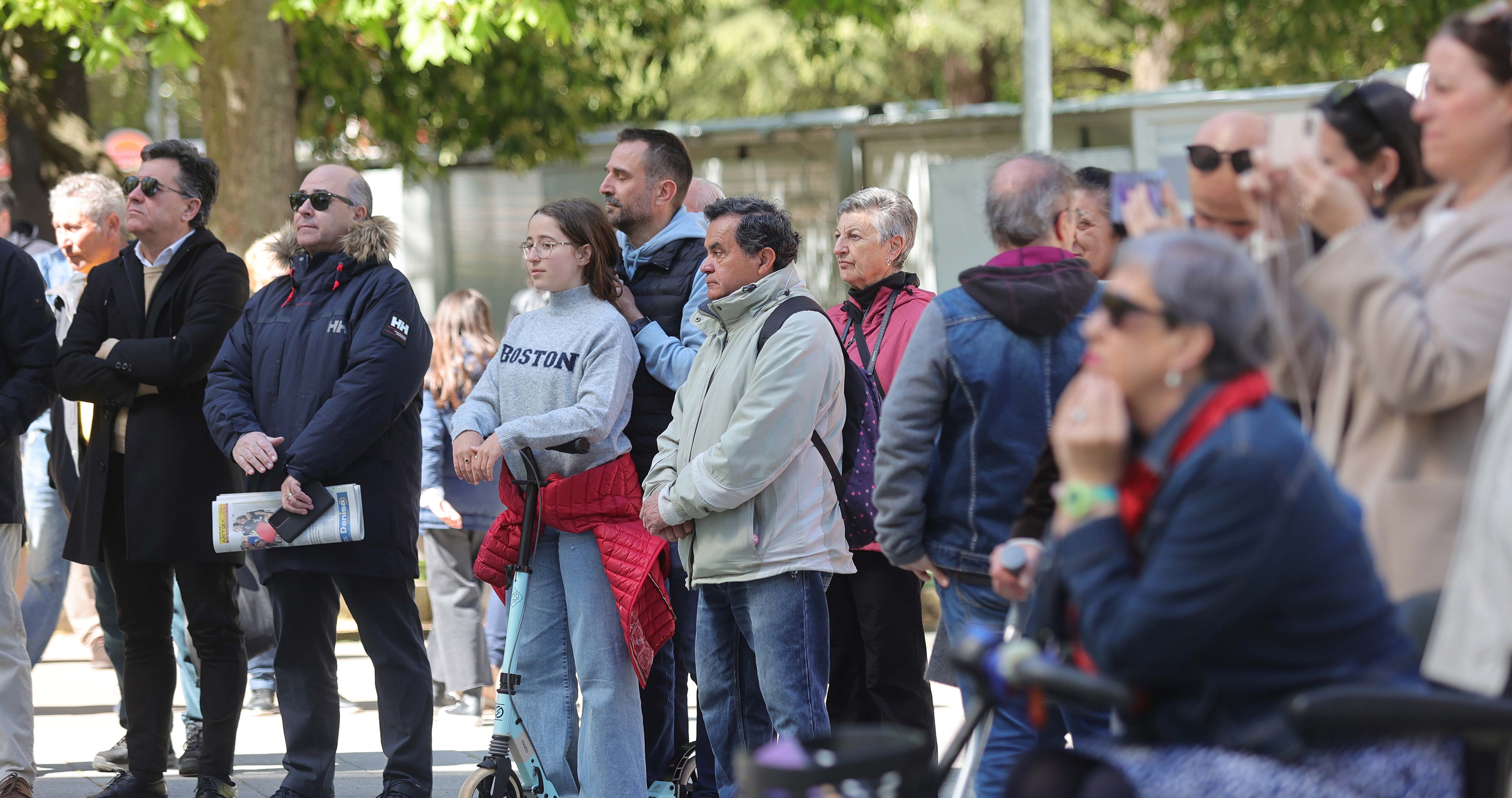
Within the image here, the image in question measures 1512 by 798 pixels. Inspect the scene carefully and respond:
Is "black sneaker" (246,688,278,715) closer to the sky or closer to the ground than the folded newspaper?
closer to the ground

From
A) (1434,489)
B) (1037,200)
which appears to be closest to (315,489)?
(1037,200)

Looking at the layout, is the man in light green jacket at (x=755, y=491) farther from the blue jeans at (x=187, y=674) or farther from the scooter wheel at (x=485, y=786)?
the blue jeans at (x=187, y=674)

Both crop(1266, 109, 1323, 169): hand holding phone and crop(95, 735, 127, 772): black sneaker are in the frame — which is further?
crop(95, 735, 127, 772): black sneaker

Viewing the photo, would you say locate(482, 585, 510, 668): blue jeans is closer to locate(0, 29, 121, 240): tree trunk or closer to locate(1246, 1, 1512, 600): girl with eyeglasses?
locate(1246, 1, 1512, 600): girl with eyeglasses

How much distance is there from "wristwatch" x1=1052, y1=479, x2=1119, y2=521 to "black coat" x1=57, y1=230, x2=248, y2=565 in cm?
357

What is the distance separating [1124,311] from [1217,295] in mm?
143

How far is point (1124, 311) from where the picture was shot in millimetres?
2385

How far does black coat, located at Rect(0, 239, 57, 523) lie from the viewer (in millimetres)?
5176

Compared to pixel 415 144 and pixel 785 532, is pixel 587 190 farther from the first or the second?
pixel 785 532

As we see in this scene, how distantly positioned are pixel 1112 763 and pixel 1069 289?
5.40 feet

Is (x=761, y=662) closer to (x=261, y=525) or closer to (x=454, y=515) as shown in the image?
(x=261, y=525)

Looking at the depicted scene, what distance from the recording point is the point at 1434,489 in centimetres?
254

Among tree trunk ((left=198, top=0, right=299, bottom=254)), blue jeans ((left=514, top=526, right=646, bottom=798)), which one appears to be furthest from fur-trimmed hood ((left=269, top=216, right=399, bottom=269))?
tree trunk ((left=198, top=0, right=299, bottom=254))

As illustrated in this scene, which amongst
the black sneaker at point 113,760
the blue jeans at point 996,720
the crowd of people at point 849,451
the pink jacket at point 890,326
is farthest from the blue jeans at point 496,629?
the blue jeans at point 996,720
